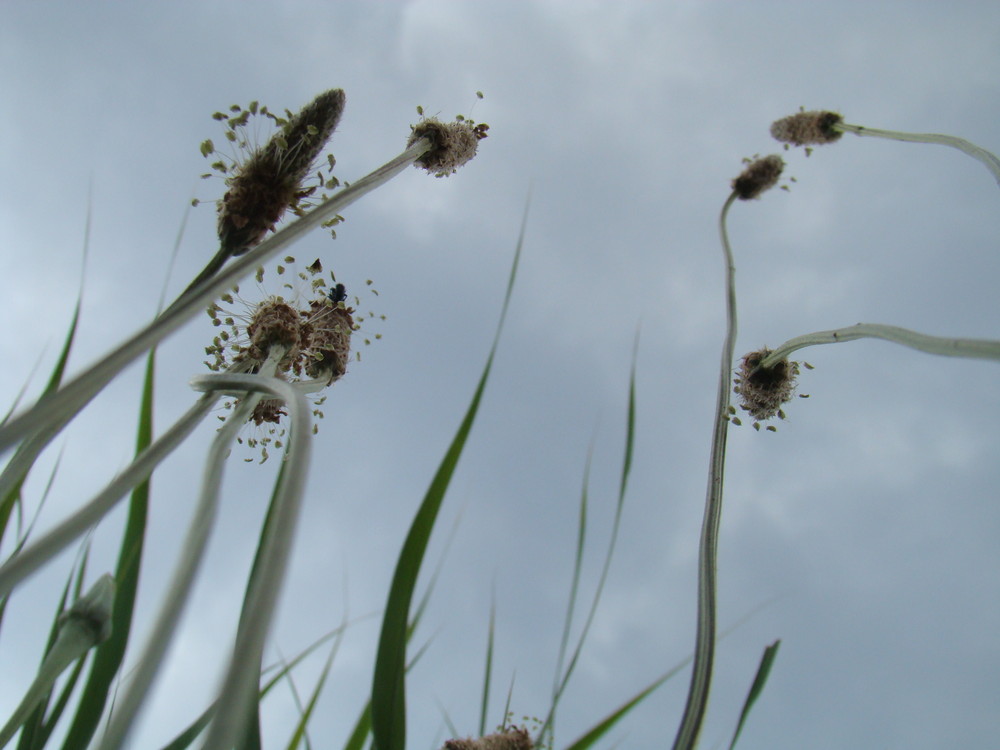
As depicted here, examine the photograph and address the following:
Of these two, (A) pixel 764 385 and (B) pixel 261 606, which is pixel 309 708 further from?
(A) pixel 764 385

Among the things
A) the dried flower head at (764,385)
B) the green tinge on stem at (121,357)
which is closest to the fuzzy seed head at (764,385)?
the dried flower head at (764,385)

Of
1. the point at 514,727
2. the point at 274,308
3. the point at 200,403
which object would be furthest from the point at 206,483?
the point at 514,727

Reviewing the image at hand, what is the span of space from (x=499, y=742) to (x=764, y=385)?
1.16 metres

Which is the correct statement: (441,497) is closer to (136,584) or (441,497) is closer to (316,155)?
(136,584)

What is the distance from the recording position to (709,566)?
1.09 m

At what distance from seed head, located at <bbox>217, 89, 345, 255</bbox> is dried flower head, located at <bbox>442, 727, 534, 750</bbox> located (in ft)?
3.25

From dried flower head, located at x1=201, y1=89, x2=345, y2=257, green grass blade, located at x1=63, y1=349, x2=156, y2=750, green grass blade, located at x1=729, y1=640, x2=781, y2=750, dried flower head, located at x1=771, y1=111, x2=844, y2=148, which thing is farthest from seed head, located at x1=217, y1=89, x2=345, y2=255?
dried flower head, located at x1=771, y1=111, x2=844, y2=148

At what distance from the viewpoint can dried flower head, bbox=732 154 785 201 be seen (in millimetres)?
1944

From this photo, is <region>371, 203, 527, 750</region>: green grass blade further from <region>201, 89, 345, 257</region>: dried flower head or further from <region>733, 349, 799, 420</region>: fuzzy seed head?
<region>733, 349, 799, 420</region>: fuzzy seed head

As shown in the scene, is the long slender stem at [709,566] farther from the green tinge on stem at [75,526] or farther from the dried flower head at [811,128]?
the dried flower head at [811,128]

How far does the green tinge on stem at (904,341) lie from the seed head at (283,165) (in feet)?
3.57

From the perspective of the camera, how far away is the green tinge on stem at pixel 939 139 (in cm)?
154

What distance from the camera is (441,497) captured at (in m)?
0.86

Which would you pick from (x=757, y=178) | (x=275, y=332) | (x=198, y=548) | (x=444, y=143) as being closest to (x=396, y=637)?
(x=198, y=548)
